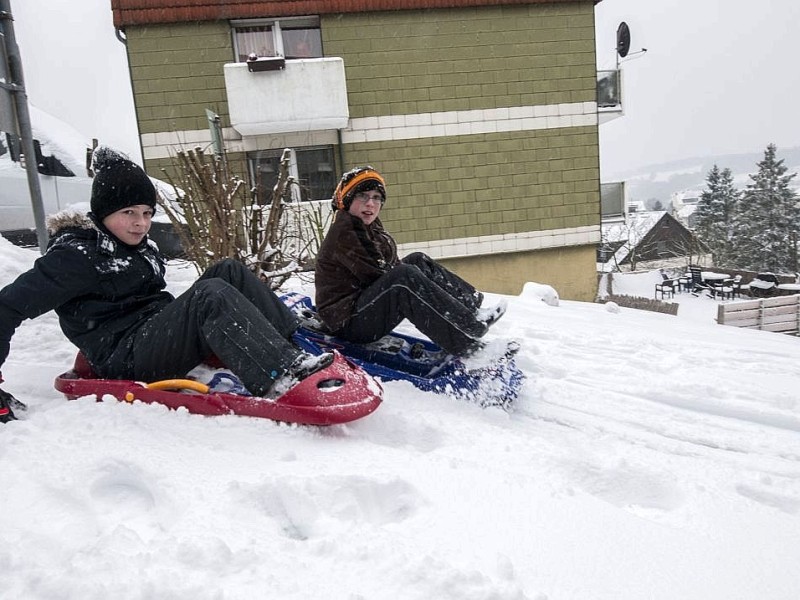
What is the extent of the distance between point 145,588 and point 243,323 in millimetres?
1119

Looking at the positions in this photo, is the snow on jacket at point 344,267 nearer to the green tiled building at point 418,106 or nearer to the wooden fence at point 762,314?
the green tiled building at point 418,106

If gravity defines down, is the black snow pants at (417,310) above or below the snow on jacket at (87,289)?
below

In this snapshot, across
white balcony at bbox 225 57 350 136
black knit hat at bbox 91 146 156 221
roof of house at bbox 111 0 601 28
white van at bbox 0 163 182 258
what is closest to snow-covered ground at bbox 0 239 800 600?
black knit hat at bbox 91 146 156 221

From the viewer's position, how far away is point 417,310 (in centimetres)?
269

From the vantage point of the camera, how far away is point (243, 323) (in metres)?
2.14

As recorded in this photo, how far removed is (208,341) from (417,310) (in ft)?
3.37

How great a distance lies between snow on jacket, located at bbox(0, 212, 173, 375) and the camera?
2047 mm

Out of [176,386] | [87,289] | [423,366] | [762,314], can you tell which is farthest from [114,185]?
[762,314]

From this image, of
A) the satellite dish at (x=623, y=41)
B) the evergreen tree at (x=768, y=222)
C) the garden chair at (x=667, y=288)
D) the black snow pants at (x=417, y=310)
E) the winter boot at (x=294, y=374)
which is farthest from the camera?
the evergreen tree at (x=768, y=222)

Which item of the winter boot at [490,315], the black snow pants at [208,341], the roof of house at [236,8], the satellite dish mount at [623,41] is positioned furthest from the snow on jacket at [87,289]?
the satellite dish mount at [623,41]

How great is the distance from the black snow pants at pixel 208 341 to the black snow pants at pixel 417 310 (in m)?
0.70

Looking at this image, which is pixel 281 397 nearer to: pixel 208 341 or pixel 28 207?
pixel 208 341

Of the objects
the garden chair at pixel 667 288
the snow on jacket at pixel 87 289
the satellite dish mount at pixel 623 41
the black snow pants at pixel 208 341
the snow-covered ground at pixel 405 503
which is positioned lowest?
the garden chair at pixel 667 288

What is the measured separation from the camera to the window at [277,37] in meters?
9.85
